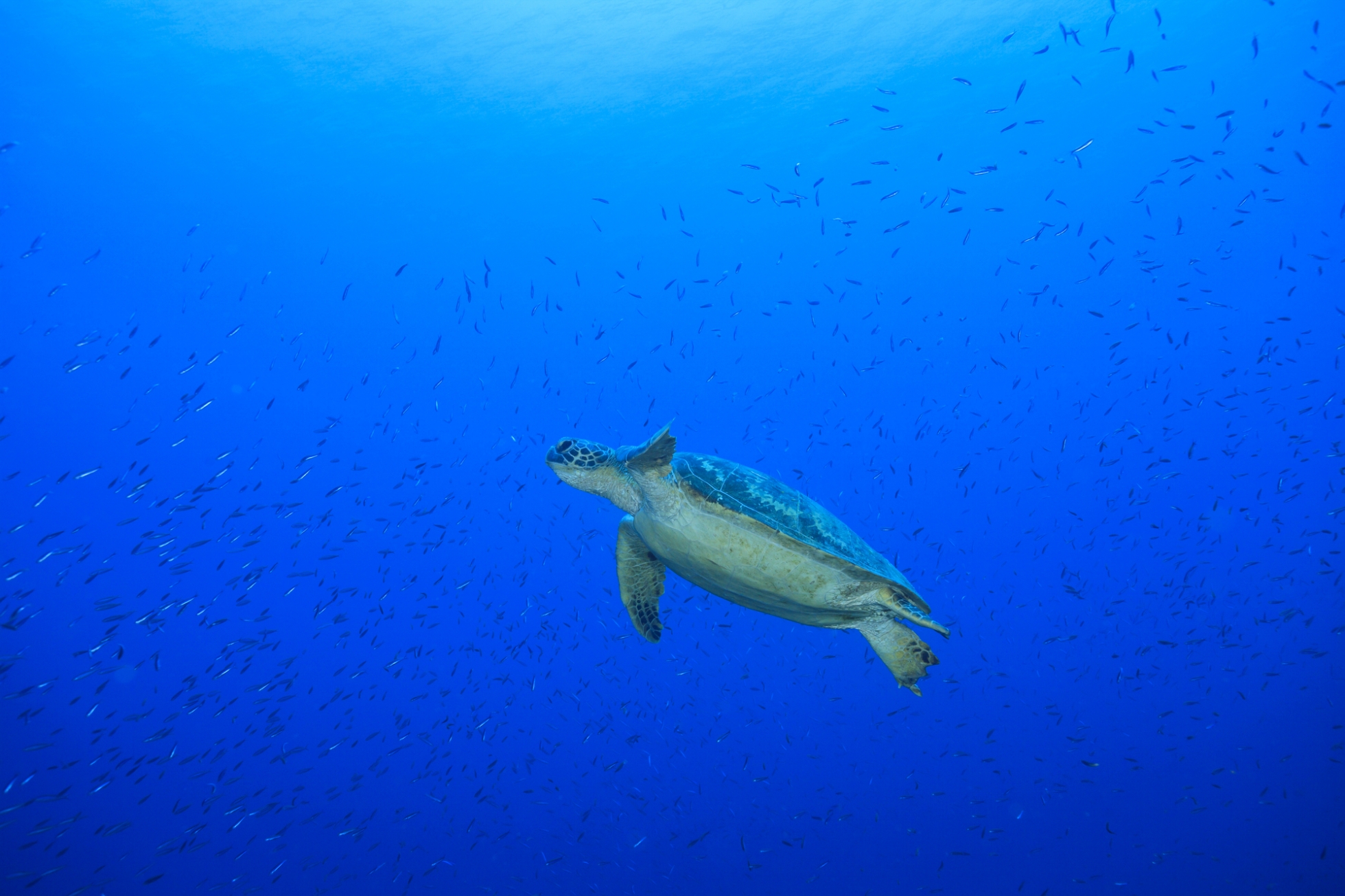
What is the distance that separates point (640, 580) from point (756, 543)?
2.00m

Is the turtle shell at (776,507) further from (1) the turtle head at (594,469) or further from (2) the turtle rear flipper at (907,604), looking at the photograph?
(1) the turtle head at (594,469)

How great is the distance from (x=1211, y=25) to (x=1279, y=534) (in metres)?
18.7

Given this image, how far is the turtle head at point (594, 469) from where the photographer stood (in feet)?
16.0

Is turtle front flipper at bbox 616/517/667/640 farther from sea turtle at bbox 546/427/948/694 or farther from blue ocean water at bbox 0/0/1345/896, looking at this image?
blue ocean water at bbox 0/0/1345/896

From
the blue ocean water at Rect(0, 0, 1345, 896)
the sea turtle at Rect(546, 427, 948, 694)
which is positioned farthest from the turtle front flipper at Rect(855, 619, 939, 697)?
the blue ocean water at Rect(0, 0, 1345, 896)

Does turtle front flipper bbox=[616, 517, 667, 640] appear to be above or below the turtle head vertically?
below

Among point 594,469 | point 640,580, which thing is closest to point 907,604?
point 640,580

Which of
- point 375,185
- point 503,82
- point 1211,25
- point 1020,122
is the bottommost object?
point 1211,25

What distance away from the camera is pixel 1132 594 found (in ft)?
74.5

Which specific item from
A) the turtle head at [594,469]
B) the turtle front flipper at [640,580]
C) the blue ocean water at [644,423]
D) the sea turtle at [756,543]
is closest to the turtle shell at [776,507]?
the sea turtle at [756,543]

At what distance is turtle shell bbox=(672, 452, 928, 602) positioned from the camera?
13.7 feet

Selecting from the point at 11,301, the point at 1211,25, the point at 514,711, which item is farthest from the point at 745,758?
the point at 1211,25

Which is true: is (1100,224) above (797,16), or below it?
below

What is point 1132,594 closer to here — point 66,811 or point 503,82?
point 503,82
